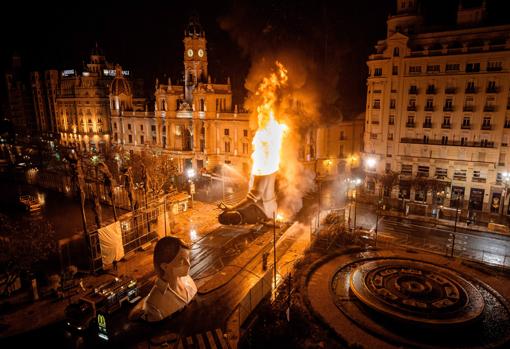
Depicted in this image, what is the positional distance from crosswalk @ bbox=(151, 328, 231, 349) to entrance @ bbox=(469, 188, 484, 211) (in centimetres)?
3983

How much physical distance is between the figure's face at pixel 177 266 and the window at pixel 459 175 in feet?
129

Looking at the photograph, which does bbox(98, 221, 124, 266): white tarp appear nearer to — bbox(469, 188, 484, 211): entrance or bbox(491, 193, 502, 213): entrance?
bbox(469, 188, 484, 211): entrance

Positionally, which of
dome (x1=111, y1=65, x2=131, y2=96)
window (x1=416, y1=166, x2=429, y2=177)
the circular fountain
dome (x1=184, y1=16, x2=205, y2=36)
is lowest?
the circular fountain

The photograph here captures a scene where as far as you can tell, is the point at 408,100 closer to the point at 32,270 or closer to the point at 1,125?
the point at 32,270

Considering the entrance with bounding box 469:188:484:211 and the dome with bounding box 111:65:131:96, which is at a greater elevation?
the dome with bounding box 111:65:131:96

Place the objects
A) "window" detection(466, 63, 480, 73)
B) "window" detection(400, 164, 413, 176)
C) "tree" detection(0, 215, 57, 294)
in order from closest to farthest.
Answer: "tree" detection(0, 215, 57, 294) < "window" detection(466, 63, 480, 73) < "window" detection(400, 164, 413, 176)

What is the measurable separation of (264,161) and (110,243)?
18.5 meters

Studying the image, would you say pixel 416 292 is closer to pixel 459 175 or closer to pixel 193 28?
pixel 459 175

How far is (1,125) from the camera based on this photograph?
100688 mm

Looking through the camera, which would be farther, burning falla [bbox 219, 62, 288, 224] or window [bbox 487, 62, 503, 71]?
window [bbox 487, 62, 503, 71]

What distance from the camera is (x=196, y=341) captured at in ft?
62.9

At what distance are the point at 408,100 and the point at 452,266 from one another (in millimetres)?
27822

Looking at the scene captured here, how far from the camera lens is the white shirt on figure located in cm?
2061

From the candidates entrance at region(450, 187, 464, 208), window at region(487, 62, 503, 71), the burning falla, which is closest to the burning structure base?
the burning falla
